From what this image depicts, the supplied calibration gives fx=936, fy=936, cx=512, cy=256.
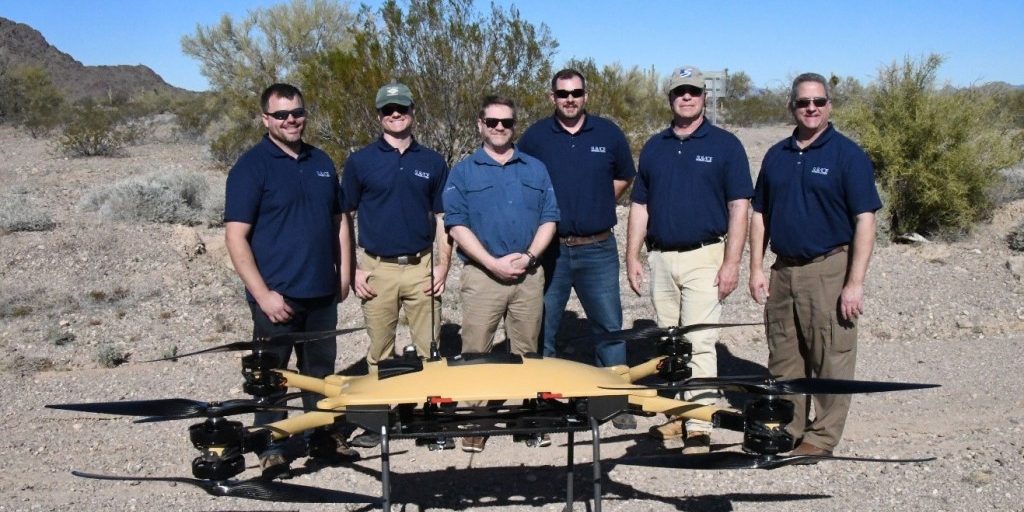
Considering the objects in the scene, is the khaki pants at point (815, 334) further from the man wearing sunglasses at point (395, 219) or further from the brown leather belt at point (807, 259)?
the man wearing sunglasses at point (395, 219)

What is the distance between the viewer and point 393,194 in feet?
18.7

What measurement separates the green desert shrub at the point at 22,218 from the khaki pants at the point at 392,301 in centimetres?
728

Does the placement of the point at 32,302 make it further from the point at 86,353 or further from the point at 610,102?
the point at 610,102

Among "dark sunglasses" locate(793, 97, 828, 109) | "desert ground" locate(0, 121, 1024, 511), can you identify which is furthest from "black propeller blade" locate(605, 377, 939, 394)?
"dark sunglasses" locate(793, 97, 828, 109)

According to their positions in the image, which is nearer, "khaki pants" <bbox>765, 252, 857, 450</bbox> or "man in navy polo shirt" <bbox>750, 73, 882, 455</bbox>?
"man in navy polo shirt" <bbox>750, 73, 882, 455</bbox>

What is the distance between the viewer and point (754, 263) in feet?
18.4

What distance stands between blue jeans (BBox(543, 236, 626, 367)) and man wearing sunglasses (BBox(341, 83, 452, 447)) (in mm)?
697

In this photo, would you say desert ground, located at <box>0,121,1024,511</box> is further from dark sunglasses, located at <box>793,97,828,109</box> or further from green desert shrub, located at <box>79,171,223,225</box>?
dark sunglasses, located at <box>793,97,828,109</box>

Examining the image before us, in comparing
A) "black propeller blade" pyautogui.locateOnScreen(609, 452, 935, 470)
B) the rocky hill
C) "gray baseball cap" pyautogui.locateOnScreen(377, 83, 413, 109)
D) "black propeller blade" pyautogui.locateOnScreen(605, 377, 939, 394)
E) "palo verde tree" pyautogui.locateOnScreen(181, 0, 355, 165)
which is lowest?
"black propeller blade" pyautogui.locateOnScreen(609, 452, 935, 470)

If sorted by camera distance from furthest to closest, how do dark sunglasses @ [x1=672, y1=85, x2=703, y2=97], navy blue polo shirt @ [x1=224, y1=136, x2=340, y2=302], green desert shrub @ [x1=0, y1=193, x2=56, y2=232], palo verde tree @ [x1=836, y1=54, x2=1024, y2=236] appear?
palo verde tree @ [x1=836, y1=54, x2=1024, y2=236], green desert shrub @ [x1=0, y1=193, x2=56, y2=232], dark sunglasses @ [x1=672, y1=85, x2=703, y2=97], navy blue polo shirt @ [x1=224, y1=136, x2=340, y2=302]

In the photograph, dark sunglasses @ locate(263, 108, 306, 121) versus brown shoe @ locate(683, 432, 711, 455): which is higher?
dark sunglasses @ locate(263, 108, 306, 121)

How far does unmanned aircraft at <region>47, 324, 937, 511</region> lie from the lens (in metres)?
3.58

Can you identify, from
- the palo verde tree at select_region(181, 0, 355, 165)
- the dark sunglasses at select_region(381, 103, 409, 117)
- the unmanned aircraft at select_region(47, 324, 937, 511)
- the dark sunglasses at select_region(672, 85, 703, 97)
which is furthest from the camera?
the palo verde tree at select_region(181, 0, 355, 165)

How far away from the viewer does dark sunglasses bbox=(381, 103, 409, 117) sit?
18.5 ft
